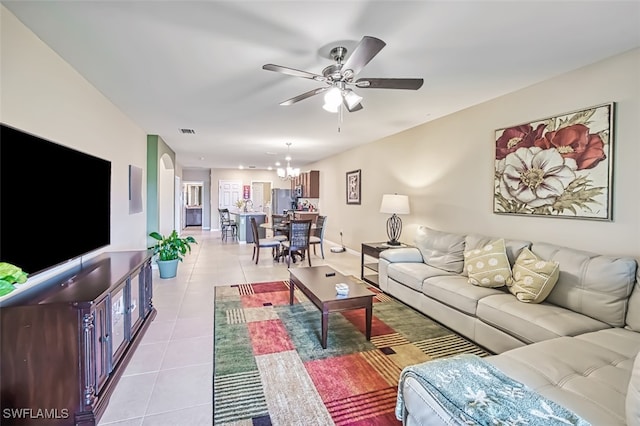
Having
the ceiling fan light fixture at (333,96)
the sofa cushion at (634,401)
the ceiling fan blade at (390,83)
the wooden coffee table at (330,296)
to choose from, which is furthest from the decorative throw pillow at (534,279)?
the ceiling fan light fixture at (333,96)

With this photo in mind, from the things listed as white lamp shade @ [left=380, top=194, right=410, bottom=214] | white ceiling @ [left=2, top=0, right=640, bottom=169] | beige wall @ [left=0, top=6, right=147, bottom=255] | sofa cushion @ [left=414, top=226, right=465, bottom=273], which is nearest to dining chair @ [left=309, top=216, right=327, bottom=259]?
white lamp shade @ [left=380, top=194, right=410, bottom=214]

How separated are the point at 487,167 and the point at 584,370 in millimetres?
2512

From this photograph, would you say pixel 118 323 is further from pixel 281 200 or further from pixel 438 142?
pixel 281 200

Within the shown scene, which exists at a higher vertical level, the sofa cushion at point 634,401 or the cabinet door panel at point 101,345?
the sofa cushion at point 634,401

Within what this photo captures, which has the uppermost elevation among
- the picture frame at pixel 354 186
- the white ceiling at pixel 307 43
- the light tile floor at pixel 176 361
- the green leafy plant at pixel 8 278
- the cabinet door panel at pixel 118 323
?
the white ceiling at pixel 307 43

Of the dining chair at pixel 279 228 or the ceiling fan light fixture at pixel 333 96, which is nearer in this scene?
the ceiling fan light fixture at pixel 333 96

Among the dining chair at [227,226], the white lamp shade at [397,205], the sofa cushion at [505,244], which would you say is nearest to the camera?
the sofa cushion at [505,244]

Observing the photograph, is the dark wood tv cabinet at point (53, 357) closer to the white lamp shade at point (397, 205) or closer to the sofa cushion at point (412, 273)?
the sofa cushion at point (412, 273)

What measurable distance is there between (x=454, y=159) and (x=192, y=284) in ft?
13.7

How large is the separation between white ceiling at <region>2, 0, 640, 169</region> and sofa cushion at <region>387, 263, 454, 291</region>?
1997 millimetres

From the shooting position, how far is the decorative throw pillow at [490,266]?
289cm

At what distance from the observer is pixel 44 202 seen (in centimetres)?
201

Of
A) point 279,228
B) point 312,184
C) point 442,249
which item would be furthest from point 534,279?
point 312,184

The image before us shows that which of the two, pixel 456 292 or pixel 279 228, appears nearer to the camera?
pixel 456 292
